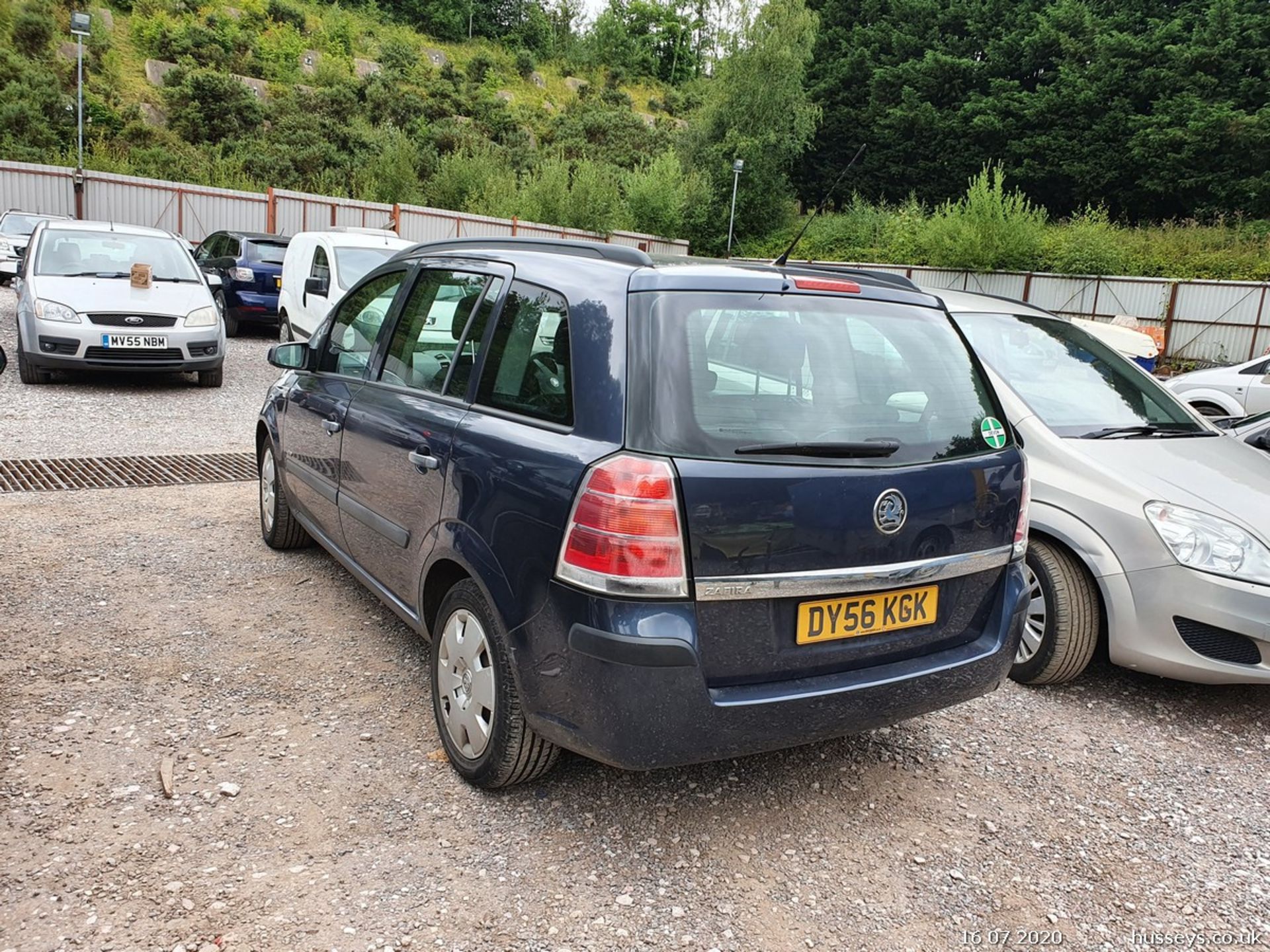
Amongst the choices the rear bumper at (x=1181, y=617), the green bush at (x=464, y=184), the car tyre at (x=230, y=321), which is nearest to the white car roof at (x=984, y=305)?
the rear bumper at (x=1181, y=617)

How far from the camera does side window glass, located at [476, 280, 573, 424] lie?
2.69 metres

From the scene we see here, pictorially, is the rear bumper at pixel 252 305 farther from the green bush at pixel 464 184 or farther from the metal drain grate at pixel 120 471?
the green bush at pixel 464 184

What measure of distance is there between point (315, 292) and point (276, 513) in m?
6.60

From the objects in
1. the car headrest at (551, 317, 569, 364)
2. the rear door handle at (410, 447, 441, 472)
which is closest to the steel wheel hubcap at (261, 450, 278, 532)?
the rear door handle at (410, 447, 441, 472)

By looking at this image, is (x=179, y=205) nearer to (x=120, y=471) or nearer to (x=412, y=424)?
(x=120, y=471)

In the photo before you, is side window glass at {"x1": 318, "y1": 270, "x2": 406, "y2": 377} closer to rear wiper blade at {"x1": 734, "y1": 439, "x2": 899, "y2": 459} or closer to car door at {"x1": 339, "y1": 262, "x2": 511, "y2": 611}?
car door at {"x1": 339, "y1": 262, "x2": 511, "y2": 611}

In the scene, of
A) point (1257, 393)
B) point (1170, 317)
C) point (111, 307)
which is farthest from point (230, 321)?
point (1170, 317)

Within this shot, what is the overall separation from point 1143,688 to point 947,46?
5316 centimetres

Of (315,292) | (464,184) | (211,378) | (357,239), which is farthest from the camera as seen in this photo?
(464,184)

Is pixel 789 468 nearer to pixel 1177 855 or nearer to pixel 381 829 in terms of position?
pixel 381 829

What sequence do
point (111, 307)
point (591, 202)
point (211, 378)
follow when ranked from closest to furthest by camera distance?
point (111, 307) < point (211, 378) < point (591, 202)

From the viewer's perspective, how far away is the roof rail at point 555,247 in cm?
284

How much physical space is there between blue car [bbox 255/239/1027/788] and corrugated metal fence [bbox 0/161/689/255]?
21.4 metres
